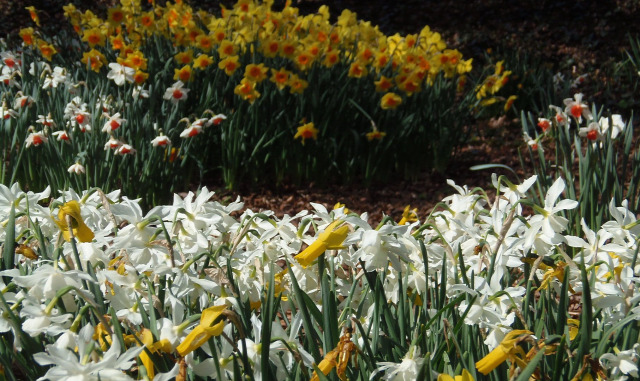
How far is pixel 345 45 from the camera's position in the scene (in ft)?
14.8

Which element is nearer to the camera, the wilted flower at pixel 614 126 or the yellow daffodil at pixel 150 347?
the yellow daffodil at pixel 150 347

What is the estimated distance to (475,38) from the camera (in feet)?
25.8

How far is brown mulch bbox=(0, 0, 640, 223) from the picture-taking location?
391 cm

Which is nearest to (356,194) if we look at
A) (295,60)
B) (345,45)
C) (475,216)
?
(295,60)

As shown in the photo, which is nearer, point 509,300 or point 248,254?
point 509,300

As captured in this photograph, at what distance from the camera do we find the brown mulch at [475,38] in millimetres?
3910

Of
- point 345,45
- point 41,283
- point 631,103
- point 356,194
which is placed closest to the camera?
point 41,283

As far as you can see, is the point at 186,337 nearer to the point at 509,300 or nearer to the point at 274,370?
the point at 274,370

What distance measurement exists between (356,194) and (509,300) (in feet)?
8.63

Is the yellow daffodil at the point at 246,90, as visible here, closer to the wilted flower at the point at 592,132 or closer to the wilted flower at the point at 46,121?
the wilted flower at the point at 46,121

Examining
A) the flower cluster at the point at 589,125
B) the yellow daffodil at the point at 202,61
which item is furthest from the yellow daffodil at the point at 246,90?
the flower cluster at the point at 589,125

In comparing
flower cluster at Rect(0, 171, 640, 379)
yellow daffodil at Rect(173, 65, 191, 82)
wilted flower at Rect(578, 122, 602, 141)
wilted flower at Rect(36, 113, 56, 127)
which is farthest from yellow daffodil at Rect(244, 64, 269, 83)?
flower cluster at Rect(0, 171, 640, 379)

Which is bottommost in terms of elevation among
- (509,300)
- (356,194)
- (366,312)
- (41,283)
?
(356,194)

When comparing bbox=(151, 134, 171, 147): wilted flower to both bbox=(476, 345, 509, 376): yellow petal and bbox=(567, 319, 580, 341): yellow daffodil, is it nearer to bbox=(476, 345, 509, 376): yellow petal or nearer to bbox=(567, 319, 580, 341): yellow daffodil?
bbox=(567, 319, 580, 341): yellow daffodil
